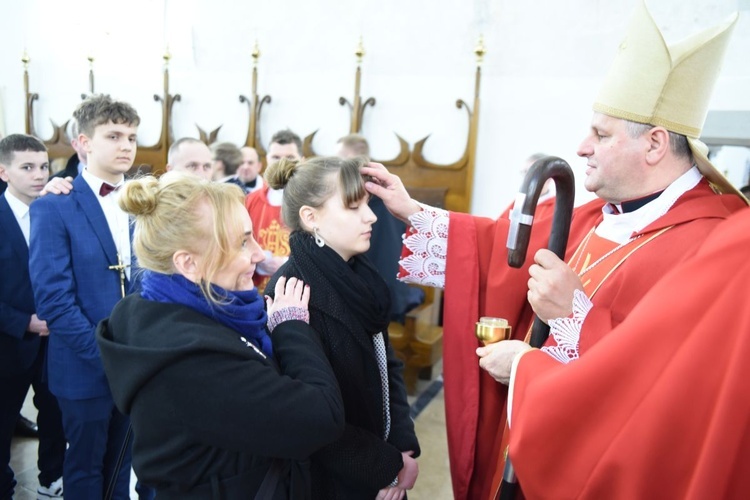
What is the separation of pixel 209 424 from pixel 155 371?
0.15 meters

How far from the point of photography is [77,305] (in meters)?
2.17

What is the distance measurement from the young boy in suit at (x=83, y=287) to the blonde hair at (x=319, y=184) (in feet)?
3.18

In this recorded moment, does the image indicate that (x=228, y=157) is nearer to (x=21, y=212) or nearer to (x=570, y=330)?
(x=21, y=212)

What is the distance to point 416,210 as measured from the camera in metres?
1.96

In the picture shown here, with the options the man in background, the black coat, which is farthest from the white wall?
the black coat

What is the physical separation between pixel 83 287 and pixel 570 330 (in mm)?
1872

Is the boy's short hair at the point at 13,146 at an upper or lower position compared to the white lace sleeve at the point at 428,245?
upper

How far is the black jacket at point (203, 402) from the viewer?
108cm

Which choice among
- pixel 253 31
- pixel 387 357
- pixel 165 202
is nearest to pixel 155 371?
pixel 165 202

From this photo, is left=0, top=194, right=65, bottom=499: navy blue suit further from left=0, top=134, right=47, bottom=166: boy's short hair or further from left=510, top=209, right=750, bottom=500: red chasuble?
left=510, top=209, right=750, bottom=500: red chasuble

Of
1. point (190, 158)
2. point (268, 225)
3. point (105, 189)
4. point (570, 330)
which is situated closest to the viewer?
point (570, 330)

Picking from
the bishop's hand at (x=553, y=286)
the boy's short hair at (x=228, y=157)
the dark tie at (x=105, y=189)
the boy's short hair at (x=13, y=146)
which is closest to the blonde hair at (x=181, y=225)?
the bishop's hand at (x=553, y=286)

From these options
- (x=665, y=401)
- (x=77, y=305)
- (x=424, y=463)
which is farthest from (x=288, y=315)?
(x=424, y=463)

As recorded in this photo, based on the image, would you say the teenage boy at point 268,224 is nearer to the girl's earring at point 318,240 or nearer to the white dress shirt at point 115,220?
the white dress shirt at point 115,220
